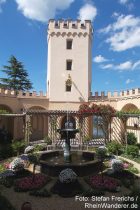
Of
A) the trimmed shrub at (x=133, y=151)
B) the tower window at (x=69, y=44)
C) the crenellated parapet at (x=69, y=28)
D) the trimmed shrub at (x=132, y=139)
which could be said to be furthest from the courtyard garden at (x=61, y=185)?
the crenellated parapet at (x=69, y=28)

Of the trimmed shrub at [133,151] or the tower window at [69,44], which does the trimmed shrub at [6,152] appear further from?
the tower window at [69,44]

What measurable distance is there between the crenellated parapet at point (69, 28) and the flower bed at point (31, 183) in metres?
17.3

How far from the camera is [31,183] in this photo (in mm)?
9359

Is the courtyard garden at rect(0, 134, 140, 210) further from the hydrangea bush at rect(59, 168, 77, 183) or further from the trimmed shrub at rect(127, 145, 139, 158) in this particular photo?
the trimmed shrub at rect(127, 145, 139, 158)

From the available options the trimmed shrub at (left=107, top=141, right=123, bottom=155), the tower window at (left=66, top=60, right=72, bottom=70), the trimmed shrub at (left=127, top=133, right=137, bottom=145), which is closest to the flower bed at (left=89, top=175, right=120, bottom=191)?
the trimmed shrub at (left=107, top=141, right=123, bottom=155)

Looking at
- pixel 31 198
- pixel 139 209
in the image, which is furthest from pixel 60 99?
pixel 139 209

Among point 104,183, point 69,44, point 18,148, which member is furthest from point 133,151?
point 69,44

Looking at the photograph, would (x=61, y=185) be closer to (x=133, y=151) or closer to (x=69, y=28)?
(x=133, y=151)

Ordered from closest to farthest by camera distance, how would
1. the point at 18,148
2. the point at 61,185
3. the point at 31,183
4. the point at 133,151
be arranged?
the point at 61,185 → the point at 31,183 → the point at 133,151 → the point at 18,148

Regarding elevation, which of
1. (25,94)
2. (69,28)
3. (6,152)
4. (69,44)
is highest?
(69,28)

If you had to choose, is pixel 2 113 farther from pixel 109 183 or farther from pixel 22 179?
pixel 109 183

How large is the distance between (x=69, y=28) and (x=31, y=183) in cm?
1849

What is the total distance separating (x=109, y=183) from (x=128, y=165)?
11.6 ft

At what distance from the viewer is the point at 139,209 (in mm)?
5949
